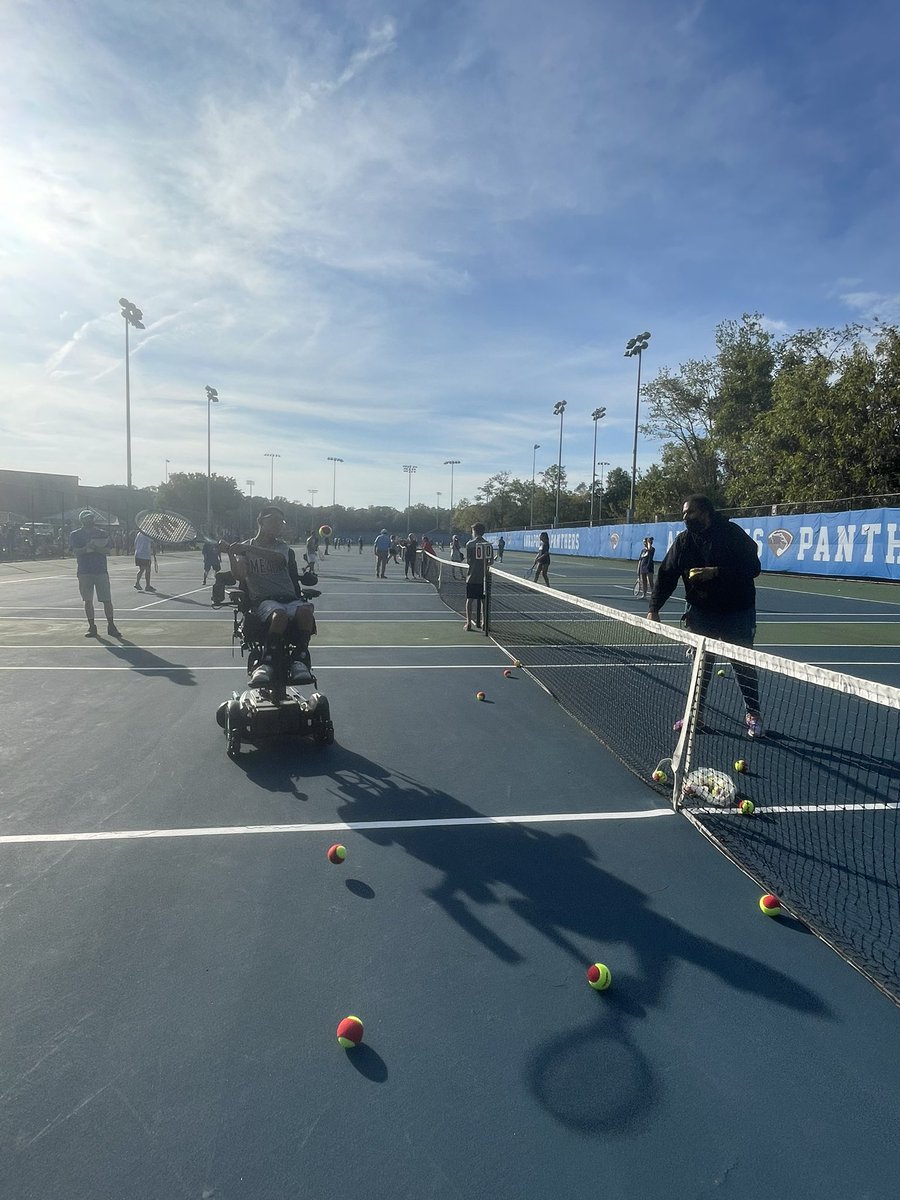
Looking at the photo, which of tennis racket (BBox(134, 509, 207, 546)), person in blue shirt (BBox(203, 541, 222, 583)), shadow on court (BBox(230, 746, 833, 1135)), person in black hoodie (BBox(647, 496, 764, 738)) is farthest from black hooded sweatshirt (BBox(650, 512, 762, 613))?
person in blue shirt (BBox(203, 541, 222, 583))

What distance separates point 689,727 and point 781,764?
4.52ft

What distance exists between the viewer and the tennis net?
3.41 metres

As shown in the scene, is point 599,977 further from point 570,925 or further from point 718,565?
point 718,565

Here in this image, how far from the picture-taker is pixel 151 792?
481cm

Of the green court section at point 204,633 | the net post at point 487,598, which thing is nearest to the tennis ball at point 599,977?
the green court section at point 204,633

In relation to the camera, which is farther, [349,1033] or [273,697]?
[273,697]

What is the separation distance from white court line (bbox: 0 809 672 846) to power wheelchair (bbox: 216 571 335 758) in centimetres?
131

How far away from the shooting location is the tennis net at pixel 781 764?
3.41 meters

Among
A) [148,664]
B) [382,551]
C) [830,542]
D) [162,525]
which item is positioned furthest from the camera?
[382,551]

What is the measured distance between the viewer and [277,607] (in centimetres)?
538

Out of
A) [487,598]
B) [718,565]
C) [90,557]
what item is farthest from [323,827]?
[90,557]

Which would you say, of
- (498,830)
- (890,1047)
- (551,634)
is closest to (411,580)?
(551,634)

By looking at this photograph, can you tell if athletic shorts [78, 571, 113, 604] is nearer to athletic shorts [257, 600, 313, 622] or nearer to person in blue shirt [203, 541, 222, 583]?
athletic shorts [257, 600, 313, 622]

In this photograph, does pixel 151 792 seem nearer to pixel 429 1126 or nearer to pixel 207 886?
pixel 207 886
